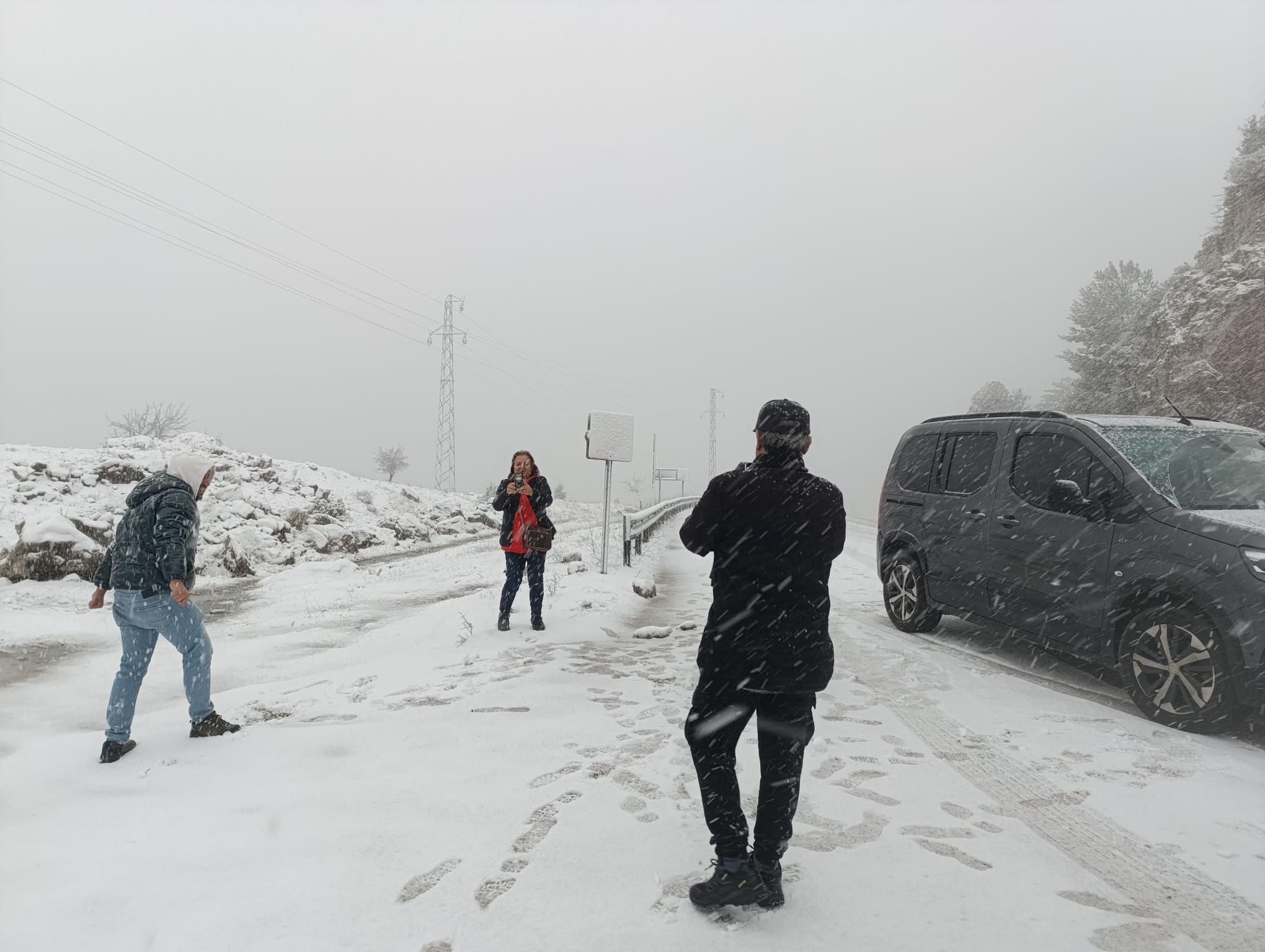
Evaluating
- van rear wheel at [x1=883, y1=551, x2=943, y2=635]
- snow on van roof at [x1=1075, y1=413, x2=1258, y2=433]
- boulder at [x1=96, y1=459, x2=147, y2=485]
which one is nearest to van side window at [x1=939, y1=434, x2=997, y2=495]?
snow on van roof at [x1=1075, y1=413, x2=1258, y2=433]

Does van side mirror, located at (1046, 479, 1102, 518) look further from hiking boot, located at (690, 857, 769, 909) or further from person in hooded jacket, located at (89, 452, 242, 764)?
person in hooded jacket, located at (89, 452, 242, 764)

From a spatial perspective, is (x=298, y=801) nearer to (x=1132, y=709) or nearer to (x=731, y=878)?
(x=731, y=878)

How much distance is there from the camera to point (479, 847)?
3.00m

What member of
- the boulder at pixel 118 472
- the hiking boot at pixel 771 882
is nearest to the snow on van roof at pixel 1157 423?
the hiking boot at pixel 771 882

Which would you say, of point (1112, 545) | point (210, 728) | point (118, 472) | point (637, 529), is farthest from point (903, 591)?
point (118, 472)

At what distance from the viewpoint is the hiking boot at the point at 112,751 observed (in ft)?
13.3

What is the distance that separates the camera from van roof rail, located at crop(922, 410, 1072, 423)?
5949 millimetres

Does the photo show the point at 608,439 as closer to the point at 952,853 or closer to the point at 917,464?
the point at 917,464

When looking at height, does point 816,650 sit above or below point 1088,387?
below

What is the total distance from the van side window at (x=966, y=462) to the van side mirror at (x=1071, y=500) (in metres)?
1.26

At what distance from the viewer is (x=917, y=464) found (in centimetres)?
749

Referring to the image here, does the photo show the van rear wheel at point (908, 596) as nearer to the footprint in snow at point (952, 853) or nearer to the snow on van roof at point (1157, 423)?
the snow on van roof at point (1157, 423)

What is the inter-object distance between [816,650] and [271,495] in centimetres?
1774

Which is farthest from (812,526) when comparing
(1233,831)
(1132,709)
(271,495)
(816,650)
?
(271,495)
